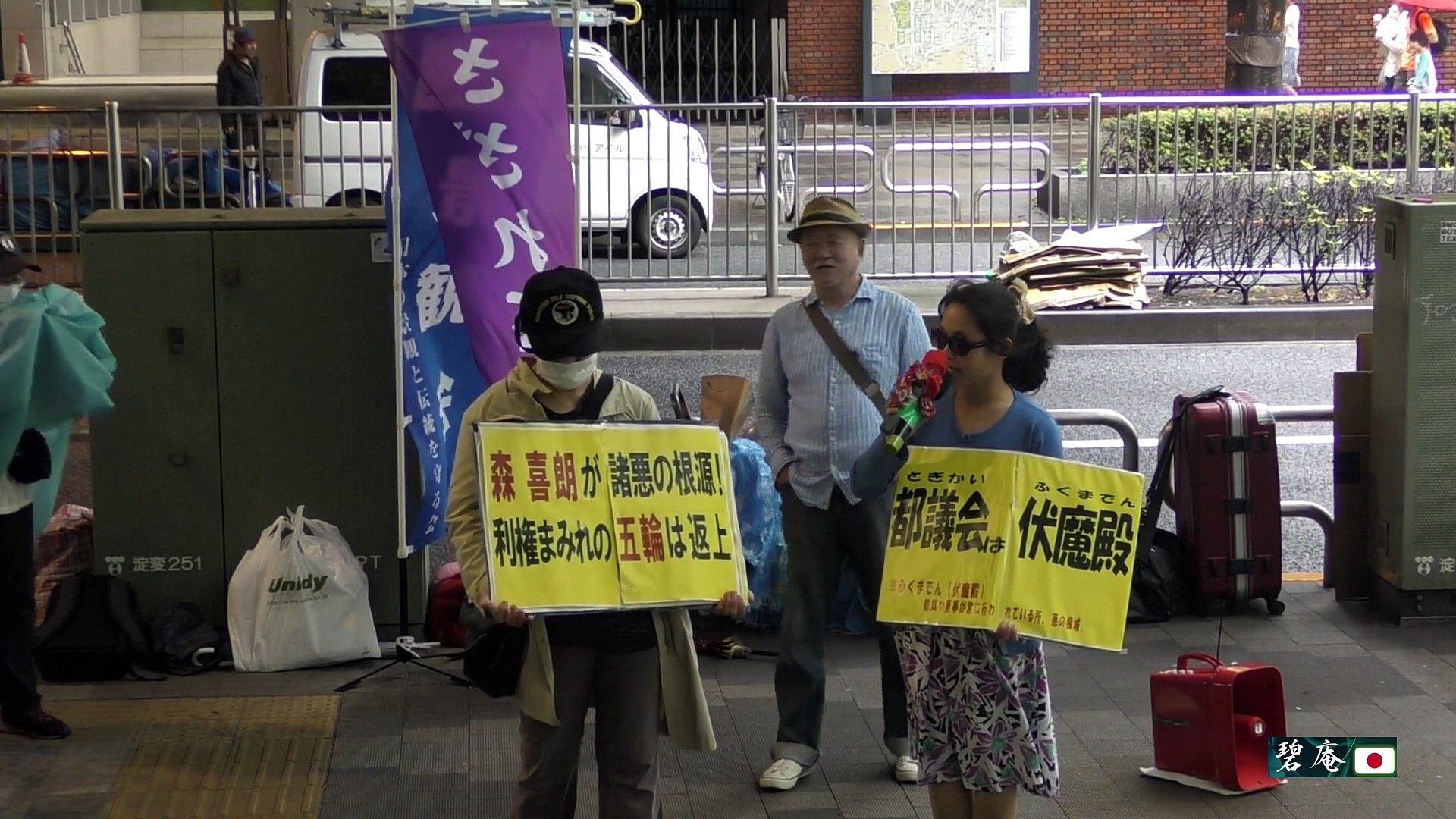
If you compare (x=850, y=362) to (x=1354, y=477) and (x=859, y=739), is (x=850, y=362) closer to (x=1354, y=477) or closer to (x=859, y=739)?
(x=859, y=739)

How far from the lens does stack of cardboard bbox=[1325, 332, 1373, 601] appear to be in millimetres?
7039

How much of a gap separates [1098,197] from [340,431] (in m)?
8.99

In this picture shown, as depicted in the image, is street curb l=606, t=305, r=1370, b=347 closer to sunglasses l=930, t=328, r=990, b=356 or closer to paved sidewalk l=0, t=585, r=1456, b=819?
paved sidewalk l=0, t=585, r=1456, b=819

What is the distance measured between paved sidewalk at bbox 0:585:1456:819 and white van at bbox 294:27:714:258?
6952 millimetres

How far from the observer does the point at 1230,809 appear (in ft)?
16.7

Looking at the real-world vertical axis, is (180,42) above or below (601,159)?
above

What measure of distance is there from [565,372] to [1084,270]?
10.3 meters

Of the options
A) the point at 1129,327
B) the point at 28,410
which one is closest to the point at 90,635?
the point at 28,410

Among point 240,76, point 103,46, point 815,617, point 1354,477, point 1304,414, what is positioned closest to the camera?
point 815,617

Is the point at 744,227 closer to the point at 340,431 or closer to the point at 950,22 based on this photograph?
the point at 340,431

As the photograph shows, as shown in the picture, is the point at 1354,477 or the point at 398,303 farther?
the point at 1354,477

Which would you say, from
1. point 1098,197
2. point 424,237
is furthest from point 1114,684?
point 1098,197

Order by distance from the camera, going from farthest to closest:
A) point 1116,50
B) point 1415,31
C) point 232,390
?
1. point 1116,50
2. point 1415,31
3. point 232,390

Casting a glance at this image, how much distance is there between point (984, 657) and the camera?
424cm
